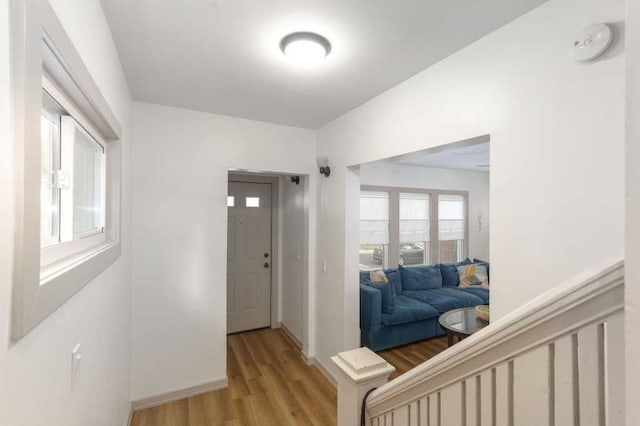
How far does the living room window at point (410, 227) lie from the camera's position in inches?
191

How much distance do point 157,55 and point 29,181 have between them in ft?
4.83

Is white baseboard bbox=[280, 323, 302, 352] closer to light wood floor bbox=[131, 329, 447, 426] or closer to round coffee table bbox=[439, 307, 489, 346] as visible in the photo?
light wood floor bbox=[131, 329, 447, 426]

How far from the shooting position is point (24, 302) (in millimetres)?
603

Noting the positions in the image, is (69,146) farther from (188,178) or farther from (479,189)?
(479,189)

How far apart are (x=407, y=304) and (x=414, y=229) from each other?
5.82 feet

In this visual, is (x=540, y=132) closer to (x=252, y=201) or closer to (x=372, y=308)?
(x=372, y=308)

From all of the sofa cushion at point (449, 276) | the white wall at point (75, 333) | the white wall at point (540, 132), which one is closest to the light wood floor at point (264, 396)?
the white wall at point (75, 333)

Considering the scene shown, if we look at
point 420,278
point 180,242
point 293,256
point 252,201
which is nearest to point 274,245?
point 293,256

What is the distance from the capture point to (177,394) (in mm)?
2564

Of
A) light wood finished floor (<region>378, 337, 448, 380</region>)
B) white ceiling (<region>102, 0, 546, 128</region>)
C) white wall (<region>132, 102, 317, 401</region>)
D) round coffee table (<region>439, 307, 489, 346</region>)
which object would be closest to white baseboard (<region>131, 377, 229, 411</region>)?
white wall (<region>132, 102, 317, 401</region>)

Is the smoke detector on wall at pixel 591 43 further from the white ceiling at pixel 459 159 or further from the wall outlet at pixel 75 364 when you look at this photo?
the white ceiling at pixel 459 159

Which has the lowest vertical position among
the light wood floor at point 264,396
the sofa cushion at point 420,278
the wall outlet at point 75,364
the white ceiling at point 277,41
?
the light wood floor at point 264,396

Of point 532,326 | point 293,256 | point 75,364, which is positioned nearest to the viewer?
point 532,326

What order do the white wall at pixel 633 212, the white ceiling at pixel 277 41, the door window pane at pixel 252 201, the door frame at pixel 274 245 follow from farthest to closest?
the door frame at pixel 274 245, the door window pane at pixel 252 201, the white ceiling at pixel 277 41, the white wall at pixel 633 212
